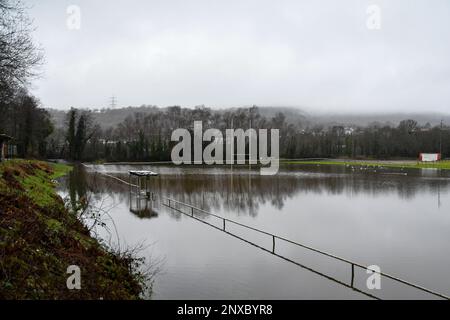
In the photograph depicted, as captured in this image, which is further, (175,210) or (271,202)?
(271,202)

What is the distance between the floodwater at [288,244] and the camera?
12.0 meters

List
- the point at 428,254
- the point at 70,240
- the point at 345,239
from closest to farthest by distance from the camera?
the point at 70,240 → the point at 428,254 → the point at 345,239

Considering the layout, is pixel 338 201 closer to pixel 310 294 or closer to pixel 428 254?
pixel 428 254

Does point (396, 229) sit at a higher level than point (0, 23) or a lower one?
lower

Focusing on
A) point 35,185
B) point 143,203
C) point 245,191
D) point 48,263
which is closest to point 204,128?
point 245,191

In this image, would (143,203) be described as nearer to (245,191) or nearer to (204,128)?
(245,191)

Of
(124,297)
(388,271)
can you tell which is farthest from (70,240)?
(388,271)

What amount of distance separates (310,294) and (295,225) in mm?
9252

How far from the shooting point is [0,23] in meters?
18.2

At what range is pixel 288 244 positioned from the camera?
16938 millimetres

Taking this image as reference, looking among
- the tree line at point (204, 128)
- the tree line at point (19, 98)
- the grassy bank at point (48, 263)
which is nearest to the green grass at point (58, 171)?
the tree line at point (19, 98)

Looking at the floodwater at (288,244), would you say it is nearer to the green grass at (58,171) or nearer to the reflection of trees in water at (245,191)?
the reflection of trees in water at (245,191)

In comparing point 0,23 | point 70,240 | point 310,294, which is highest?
point 0,23

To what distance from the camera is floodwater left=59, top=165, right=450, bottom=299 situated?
1200 centimetres
